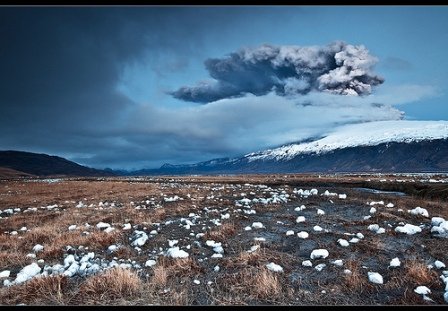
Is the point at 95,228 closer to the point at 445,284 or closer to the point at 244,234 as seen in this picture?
the point at 244,234

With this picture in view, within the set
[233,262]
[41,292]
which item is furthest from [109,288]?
[233,262]

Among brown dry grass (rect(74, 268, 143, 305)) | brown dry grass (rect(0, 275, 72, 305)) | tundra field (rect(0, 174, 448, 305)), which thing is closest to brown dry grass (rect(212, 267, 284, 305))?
tundra field (rect(0, 174, 448, 305))

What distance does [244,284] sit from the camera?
7785 millimetres

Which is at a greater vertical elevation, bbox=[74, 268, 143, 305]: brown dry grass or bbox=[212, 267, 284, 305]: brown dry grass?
bbox=[74, 268, 143, 305]: brown dry grass

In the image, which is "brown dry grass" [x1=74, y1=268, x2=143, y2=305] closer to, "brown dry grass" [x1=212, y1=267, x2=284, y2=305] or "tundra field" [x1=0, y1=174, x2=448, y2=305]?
"tundra field" [x1=0, y1=174, x2=448, y2=305]

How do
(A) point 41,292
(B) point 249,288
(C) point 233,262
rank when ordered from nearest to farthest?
(A) point 41,292 → (B) point 249,288 → (C) point 233,262

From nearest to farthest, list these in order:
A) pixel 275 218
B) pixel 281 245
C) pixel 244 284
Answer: pixel 244 284
pixel 281 245
pixel 275 218

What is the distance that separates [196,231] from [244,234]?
2.06m


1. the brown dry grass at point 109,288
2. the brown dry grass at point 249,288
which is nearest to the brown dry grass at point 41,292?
the brown dry grass at point 109,288

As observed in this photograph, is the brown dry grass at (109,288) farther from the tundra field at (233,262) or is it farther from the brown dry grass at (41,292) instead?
the brown dry grass at (41,292)

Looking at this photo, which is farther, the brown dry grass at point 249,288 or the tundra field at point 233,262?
the tundra field at point 233,262

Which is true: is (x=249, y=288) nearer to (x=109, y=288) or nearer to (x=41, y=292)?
(x=109, y=288)
